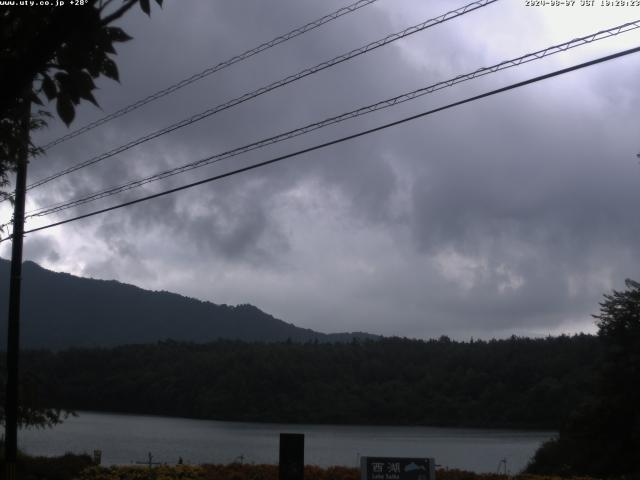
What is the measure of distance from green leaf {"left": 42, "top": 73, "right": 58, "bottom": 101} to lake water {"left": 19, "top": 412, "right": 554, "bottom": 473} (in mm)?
23738

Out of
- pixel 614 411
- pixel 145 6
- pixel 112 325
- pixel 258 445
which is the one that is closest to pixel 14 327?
pixel 145 6

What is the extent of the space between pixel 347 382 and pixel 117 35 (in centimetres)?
6737

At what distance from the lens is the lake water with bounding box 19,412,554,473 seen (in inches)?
1299

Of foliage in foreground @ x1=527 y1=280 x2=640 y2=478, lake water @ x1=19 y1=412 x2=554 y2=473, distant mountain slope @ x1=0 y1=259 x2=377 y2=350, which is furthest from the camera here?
distant mountain slope @ x1=0 y1=259 x2=377 y2=350

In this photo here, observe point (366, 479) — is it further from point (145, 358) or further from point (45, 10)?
point (145, 358)

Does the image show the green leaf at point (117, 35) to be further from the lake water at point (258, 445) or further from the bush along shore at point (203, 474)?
the lake water at point (258, 445)

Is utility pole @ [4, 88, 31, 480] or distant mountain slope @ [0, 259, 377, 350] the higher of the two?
distant mountain slope @ [0, 259, 377, 350]

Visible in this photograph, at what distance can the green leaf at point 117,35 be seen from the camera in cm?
462

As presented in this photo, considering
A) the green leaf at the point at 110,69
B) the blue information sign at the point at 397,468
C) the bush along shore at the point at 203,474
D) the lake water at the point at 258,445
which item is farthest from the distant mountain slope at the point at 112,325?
the green leaf at the point at 110,69

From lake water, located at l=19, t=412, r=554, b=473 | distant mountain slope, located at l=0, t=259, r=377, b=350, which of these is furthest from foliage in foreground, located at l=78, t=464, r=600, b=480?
distant mountain slope, located at l=0, t=259, r=377, b=350

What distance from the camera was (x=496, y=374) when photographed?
212 feet

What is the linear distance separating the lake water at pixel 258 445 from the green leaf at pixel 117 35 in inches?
938

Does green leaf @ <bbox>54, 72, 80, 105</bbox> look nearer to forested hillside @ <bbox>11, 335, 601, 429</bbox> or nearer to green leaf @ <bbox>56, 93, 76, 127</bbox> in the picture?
green leaf @ <bbox>56, 93, 76, 127</bbox>

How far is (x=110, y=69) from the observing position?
15.5 ft
